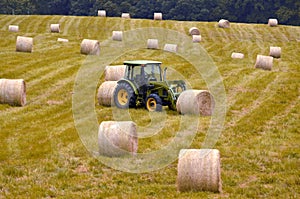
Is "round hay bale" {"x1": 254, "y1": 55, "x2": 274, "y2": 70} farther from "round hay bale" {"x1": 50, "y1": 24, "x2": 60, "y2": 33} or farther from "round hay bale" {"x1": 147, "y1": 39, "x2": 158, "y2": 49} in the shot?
"round hay bale" {"x1": 50, "y1": 24, "x2": 60, "y2": 33}

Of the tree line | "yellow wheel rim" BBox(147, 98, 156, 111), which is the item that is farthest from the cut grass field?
the tree line

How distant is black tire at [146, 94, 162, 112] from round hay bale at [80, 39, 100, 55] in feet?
56.2

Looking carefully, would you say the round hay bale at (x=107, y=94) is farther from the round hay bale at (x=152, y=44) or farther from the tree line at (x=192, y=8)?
the tree line at (x=192, y=8)

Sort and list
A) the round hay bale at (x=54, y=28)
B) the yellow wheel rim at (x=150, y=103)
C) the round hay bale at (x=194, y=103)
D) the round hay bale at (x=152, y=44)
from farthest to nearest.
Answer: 1. the round hay bale at (x=54, y=28)
2. the round hay bale at (x=152, y=44)
3. the yellow wheel rim at (x=150, y=103)
4. the round hay bale at (x=194, y=103)

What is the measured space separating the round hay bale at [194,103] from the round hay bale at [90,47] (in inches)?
719

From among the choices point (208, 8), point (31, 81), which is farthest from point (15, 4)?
point (31, 81)

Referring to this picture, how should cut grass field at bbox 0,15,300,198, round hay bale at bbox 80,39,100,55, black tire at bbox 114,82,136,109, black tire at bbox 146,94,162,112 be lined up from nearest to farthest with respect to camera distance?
cut grass field at bbox 0,15,300,198
black tire at bbox 146,94,162,112
black tire at bbox 114,82,136,109
round hay bale at bbox 80,39,100,55

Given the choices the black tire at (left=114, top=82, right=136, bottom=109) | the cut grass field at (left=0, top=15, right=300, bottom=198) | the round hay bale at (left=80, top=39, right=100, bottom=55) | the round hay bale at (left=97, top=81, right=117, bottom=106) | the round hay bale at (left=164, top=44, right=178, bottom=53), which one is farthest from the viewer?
the round hay bale at (left=164, top=44, right=178, bottom=53)

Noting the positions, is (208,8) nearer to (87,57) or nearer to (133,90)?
(87,57)

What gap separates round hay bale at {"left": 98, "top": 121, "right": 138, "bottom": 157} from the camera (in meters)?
14.8

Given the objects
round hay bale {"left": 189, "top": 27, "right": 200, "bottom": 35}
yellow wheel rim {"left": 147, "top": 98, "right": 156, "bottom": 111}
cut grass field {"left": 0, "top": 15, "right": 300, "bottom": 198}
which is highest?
round hay bale {"left": 189, "top": 27, "right": 200, "bottom": 35}

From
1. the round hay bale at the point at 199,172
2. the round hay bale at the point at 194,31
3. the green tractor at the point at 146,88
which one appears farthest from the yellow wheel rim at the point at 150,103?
the round hay bale at the point at 194,31

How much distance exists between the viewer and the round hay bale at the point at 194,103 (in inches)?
802

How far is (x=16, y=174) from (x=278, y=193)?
6.73m
